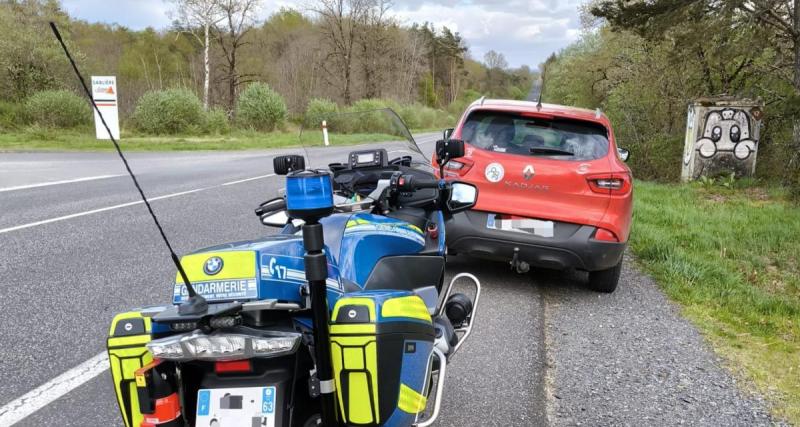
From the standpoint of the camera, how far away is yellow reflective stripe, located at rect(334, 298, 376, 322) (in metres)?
2.01

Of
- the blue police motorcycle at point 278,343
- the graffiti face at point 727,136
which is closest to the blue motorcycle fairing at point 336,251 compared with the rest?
the blue police motorcycle at point 278,343

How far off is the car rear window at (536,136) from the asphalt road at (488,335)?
125 cm

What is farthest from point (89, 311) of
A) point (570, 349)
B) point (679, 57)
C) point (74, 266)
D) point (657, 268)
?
point (679, 57)

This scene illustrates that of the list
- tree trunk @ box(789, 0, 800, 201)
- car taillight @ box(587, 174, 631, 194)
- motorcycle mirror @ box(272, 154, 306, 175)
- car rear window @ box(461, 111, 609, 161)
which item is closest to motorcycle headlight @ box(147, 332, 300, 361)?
motorcycle mirror @ box(272, 154, 306, 175)

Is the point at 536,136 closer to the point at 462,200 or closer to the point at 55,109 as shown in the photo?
the point at 462,200

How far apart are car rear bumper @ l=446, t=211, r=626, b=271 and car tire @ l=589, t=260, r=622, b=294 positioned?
179 millimetres

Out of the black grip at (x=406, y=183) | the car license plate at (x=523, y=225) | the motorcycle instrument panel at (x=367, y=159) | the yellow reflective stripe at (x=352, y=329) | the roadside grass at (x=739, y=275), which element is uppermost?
the motorcycle instrument panel at (x=367, y=159)

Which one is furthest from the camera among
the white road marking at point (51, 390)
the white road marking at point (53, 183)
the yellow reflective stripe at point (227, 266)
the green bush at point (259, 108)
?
the green bush at point (259, 108)

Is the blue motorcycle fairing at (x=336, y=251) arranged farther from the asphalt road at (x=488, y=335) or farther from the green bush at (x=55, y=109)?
the green bush at (x=55, y=109)

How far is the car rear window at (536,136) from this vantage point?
5.30m

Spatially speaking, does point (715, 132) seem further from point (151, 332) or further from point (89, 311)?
point (151, 332)

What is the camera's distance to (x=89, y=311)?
437 cm

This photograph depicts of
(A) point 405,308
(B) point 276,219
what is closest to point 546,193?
(B) point 276,219

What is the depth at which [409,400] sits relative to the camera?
2.12 metres
